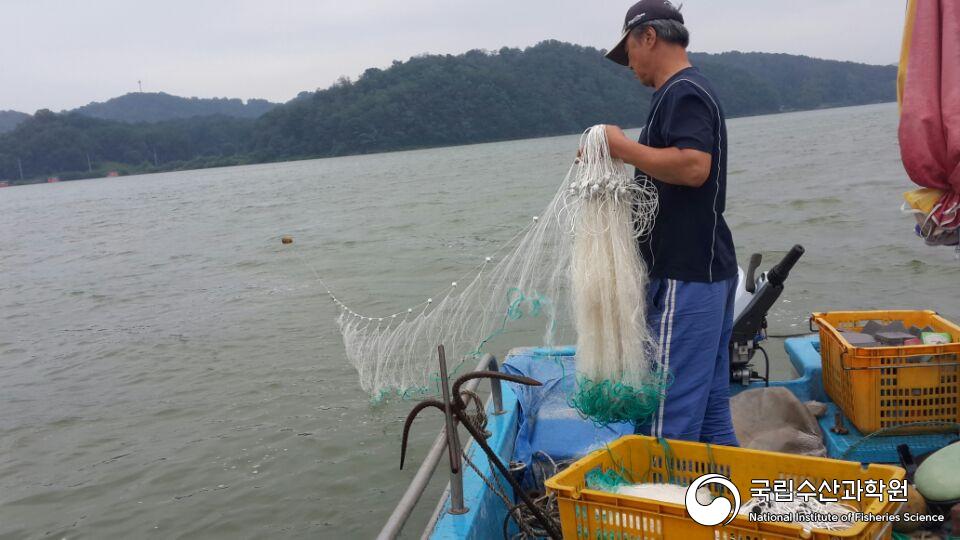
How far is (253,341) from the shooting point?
9664 millimetres

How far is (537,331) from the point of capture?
8.76 meters

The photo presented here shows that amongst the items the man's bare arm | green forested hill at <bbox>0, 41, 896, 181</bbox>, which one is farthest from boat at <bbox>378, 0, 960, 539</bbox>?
green forested hill at <bbox>0, 41, 896, 181</bbox>

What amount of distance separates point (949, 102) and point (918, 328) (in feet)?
6.44

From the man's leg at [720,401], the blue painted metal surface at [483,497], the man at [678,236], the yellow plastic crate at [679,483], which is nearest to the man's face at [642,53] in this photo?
the man at [678,236]

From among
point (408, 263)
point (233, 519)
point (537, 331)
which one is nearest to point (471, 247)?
point (408, 263)

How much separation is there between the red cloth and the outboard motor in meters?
1.57

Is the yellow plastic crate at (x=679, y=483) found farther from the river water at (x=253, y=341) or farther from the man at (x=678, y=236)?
the river water at (x=253, y=341)

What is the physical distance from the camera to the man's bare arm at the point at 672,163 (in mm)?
2342

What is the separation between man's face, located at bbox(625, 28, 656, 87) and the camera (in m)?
2.52

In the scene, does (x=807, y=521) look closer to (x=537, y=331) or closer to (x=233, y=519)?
(x=233, y=519)

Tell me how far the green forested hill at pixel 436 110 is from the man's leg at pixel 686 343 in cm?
5386

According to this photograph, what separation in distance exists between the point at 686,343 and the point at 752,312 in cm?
194

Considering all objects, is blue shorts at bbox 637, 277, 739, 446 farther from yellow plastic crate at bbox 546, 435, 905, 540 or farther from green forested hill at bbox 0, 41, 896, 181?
green forested hill at bbox 0, 41, 896, 181

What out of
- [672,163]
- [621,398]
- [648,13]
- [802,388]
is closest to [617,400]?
[621,398]
